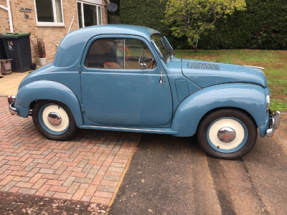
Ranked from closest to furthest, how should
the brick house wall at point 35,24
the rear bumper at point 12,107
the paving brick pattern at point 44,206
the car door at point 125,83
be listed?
the paving brick pattern at point 44,206 < the car door at point 125,83 < the rear bumper at point 12,107 < the brick house wall at point 35,24

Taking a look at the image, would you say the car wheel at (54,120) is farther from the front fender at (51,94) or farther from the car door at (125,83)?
the car door at (125,83)

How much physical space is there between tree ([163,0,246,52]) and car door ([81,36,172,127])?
9.04m

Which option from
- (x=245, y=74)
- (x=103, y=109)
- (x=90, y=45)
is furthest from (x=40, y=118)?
(x=245, y=74)

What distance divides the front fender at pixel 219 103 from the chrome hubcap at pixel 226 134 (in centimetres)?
34

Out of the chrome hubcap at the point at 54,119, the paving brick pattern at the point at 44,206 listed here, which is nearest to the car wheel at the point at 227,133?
the paving brick pattern at the point at 44,206

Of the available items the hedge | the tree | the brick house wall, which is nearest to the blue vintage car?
the brick house wall

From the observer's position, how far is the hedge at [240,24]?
13411 mm

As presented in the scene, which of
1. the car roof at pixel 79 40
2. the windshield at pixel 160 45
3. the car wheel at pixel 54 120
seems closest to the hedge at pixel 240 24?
the windshield at pixel 160 45

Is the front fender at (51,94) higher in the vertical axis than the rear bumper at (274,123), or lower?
higher

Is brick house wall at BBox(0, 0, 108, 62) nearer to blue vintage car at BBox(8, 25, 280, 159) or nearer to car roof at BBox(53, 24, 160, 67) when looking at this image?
blue vintage car at BBox(8, 25, 280, 159)

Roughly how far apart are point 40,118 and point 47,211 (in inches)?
74.4

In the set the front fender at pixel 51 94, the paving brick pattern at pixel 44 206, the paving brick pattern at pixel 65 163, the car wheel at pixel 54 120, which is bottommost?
the paving brick pattern at pixel 44 206

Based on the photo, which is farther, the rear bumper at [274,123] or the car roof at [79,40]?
the car roof at [79,40]

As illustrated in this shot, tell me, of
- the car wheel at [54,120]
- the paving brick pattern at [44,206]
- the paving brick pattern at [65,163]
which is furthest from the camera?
the car wheel at [54,120]
